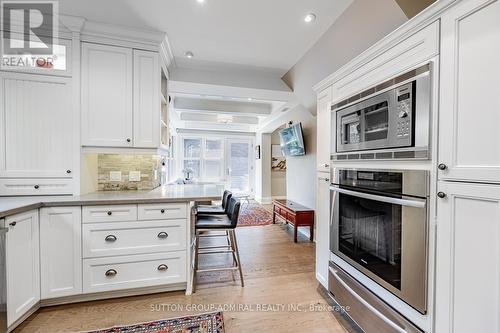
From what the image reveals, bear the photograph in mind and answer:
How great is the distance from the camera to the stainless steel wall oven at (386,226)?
3.83 feet

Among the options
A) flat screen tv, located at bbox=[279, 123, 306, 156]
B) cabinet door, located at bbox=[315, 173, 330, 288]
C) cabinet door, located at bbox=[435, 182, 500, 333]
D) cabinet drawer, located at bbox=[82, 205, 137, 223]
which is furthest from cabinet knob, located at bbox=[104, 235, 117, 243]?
flat screen tv, located at bbox=[279, 123, 306, 156]

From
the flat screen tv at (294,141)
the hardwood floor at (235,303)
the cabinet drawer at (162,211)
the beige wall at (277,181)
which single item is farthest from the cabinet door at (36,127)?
the beige wall at (277,181)

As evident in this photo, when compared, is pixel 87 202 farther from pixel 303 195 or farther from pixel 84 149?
pixel 303 195

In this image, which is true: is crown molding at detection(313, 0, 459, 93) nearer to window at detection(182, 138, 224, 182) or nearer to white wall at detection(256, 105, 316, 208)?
white wall at detection(256, 105, 316, 208)

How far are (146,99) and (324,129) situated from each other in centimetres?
188

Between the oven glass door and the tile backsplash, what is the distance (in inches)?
84.1

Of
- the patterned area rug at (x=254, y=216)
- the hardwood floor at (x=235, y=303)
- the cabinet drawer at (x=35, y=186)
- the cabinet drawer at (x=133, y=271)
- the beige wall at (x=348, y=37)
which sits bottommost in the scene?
the hardwood floor at (x=235, y=303)

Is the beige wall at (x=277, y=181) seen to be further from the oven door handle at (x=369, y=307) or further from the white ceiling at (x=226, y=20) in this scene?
the oven door handle at (x=369, y=307)

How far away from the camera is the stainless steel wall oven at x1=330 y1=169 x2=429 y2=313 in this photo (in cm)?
117

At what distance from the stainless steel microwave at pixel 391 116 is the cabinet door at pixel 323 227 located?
1.36ft

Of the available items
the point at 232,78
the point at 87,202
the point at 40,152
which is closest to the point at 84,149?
the point at 40,152

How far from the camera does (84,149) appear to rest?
224 cm

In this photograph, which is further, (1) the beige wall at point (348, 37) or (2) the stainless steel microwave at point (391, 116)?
(1) the beige wall at point (348, 37)

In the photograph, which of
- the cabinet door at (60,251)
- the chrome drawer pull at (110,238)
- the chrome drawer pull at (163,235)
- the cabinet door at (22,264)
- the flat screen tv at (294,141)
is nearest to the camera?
the cabinet door at (22,264)
